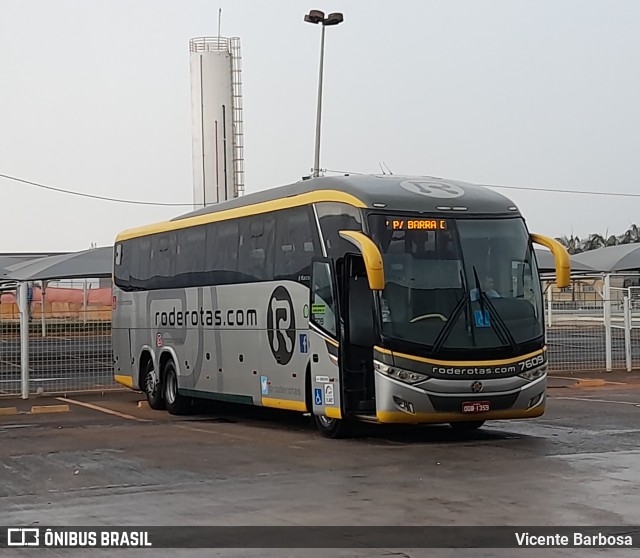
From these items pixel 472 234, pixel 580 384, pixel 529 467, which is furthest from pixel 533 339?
pixel 580 384

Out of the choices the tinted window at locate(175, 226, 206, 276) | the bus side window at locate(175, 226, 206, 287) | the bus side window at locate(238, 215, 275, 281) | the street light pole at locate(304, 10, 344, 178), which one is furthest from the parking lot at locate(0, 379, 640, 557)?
the street light pole at locate(304, 10, 344, 178)

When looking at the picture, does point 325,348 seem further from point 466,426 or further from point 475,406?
point 466,426

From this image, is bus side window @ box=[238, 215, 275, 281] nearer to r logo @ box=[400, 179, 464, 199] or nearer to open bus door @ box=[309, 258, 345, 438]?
open bus door @ box=[309, 258, 345, 438]

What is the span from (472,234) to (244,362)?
4.82 meters

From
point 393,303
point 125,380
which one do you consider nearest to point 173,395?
point 125,380

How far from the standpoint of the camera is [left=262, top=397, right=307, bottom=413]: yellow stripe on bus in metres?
16.8

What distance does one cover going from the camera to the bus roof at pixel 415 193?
51.4 feet

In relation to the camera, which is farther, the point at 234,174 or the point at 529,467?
the point at 234,174

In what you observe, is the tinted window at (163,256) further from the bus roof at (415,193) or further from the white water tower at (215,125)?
the white water tower at (215,125)

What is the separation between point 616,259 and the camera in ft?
197

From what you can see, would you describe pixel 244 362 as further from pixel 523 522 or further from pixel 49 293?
pixel 49 293

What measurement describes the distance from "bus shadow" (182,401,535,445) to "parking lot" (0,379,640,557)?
0.04 metres

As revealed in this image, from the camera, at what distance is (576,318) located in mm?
30391

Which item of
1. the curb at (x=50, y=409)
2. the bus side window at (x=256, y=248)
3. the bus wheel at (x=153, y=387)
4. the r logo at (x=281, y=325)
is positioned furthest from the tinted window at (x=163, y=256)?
the r logo at (x=281, y=325)
